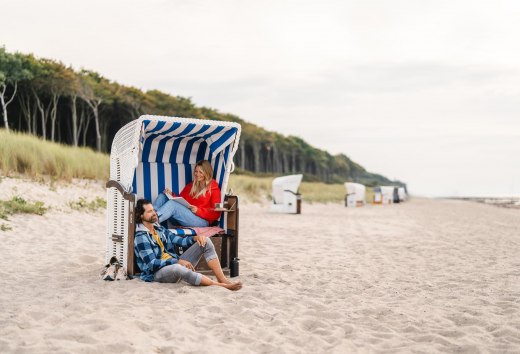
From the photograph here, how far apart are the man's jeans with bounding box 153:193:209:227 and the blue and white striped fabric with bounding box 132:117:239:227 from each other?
302 mm

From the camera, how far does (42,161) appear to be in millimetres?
14484

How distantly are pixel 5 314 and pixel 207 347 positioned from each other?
1880mm

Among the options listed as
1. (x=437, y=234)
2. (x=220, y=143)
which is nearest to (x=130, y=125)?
(x=220, y=143)

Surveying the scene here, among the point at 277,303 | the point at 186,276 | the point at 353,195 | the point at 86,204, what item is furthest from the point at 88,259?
the point at 353,195

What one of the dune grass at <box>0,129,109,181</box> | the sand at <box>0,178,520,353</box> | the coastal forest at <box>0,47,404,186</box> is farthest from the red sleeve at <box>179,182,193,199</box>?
the coastal forest at <box>0,47,404,186</box>

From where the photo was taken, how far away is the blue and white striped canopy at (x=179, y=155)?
6758 mm

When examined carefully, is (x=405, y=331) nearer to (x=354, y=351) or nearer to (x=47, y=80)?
(x=354, y=351)

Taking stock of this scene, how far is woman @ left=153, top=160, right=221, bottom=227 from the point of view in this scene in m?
6.59

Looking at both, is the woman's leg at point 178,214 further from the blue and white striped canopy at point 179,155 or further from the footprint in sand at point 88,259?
the footprint in sand at point 88,259

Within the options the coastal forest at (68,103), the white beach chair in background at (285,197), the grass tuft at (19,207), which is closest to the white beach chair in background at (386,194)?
the coastal forest at (68,103)

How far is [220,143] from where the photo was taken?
7.02m

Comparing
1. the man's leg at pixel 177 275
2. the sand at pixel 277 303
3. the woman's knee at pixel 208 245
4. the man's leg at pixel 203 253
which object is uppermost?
the woman's knee at pixel 208 245

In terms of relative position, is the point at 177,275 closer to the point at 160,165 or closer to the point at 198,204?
the point at 198,204

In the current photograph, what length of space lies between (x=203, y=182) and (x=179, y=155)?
26.9 inches
